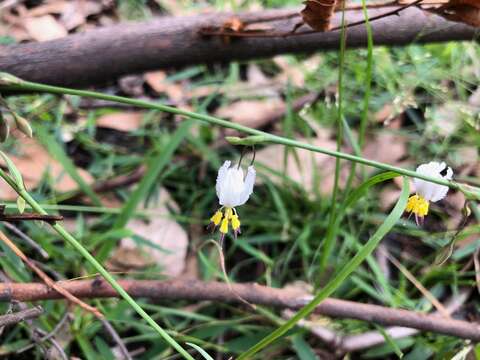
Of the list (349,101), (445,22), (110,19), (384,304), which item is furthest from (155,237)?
(110,19)

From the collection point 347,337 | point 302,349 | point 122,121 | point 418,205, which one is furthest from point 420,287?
point 122,121

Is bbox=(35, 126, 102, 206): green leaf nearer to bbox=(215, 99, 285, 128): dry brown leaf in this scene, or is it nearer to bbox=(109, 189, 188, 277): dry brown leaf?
bbox=(109, 189, 188, 277): dry brown leaf

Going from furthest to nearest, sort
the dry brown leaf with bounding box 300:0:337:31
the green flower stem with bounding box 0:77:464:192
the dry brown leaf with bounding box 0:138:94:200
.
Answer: the dry brown leaf with bounding box 0:138:94:200 < the dry brown leaf with bounding box 300:0:337:31 < the green flower stem with bounding box 0:77:464:192

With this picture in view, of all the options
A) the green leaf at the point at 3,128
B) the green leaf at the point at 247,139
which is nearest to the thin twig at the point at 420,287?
the green leaf at the point at 247,139

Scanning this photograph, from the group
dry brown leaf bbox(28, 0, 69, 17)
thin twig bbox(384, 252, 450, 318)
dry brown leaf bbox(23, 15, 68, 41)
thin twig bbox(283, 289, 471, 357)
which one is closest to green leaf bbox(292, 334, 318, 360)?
thin twig bbox(283, 289, 471, 357)

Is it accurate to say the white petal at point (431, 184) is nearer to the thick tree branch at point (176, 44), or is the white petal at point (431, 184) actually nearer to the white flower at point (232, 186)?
the white flower at point (232, 186)

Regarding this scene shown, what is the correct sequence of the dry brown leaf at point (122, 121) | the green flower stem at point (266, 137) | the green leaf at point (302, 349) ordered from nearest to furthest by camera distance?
1. the green flower stem at point (266, 137)
2. the green leaf at point (302, 349)
3. the dry brown leaf at point (122, 121)
